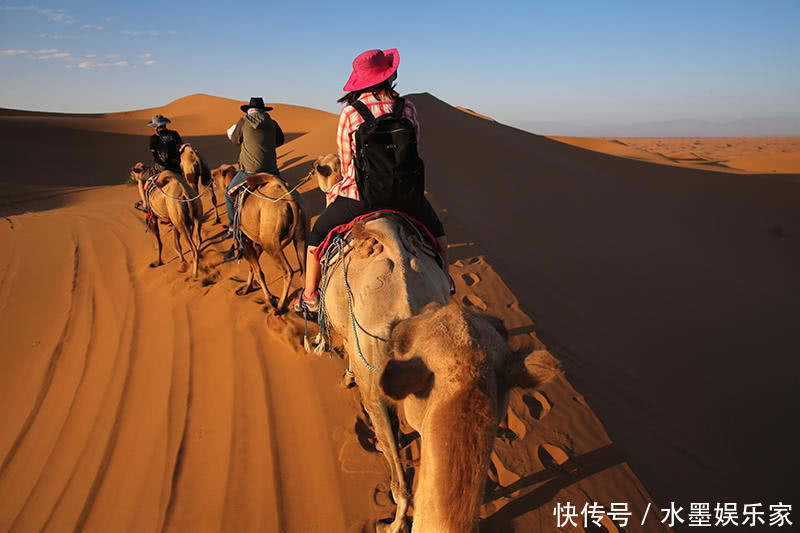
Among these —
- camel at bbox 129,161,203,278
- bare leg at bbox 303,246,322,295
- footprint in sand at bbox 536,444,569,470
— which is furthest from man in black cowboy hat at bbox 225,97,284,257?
footprint in sand at bbox 536,444,569,470

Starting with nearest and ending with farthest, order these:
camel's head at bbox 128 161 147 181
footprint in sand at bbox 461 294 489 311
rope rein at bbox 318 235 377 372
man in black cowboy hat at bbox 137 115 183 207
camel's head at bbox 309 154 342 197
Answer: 1. rope rein at bbox 318 235 377 372
2. footprint in sand at bbox 461 294 489 311
3. camel's head at bbox 309 154 342 197
4. man in black cowboy hat at bbox 137 115 183 207
5. camel's head at bbox 128 161 147 181

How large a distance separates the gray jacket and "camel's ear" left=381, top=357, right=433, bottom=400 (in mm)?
5816

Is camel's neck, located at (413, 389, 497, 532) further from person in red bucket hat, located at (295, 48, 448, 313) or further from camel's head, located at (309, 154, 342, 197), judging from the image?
camel's head, located at (309, 154, 342, 197)

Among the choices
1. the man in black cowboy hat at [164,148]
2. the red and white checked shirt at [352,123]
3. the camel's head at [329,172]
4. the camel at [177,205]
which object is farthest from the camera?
the man in black cowboy hat at [164,148]

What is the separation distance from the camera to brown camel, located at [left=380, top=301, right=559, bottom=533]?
1.35 m

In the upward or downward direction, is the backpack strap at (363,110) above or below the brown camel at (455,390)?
above

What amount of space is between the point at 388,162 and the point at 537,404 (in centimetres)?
280

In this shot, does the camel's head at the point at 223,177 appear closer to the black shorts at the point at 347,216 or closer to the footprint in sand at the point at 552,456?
the black shorts at the point at 347,216

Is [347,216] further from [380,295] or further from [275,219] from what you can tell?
[275,219]

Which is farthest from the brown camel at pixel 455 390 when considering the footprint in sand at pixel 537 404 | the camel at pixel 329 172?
the camel at pixel 329 172

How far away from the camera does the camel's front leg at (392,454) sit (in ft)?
8.87

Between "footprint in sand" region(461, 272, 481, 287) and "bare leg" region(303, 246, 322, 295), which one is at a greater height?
"bare leg" region(303, 246, 322, 295)

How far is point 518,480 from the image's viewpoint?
329cm

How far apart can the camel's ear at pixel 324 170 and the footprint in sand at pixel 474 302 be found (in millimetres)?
2832
